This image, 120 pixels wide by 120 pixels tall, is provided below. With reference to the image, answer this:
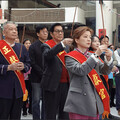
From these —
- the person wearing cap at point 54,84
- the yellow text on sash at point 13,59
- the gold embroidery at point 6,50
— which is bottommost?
the person wearing cap at point 54,84

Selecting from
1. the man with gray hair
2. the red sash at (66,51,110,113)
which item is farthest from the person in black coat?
the red sash at (66,51,110,113)

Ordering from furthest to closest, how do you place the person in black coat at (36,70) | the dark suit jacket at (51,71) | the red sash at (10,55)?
the person in black coat at (36,70)
the dark suit jacket at (51,71)
the red sash at (10,55)

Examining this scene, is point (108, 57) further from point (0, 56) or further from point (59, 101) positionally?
point (0, 56)

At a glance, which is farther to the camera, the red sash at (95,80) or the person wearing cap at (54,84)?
the person wearing cap at (54,84)

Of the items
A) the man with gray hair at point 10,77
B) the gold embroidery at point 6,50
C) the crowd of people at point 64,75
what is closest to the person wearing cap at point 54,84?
the crowd of people at point 64,75

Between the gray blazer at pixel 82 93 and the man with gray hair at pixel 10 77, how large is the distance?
0.76 metres

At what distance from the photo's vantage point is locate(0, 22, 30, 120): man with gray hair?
246 centimetres

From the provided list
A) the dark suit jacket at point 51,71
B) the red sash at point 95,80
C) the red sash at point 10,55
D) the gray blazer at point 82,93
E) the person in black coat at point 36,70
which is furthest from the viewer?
the person in black coat at point 36,70

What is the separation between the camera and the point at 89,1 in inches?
447

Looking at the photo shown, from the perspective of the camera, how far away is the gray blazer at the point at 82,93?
193 centimetres

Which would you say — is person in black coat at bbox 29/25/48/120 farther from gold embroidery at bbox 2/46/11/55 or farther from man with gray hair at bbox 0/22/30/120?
gold embroidery at bbox 2/46/11/55

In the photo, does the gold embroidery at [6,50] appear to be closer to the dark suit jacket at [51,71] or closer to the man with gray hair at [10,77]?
the man with gray hair at [10,77]

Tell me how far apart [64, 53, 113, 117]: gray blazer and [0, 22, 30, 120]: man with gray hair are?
758mm

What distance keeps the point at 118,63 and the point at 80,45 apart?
244cm
